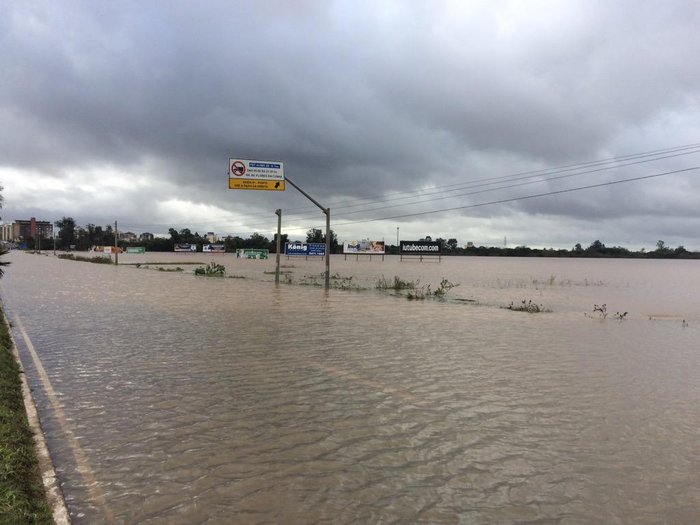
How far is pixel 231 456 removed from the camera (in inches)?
191

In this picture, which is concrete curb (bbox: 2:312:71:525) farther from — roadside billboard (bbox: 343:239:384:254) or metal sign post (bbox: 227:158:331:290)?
roadside billboard (bbox: 343:239:384:254)

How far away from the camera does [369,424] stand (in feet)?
19.3

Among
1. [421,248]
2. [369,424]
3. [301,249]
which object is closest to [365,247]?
[421,248]

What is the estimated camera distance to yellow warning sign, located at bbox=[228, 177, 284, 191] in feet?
90.9

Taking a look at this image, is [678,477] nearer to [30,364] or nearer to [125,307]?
[30,364]

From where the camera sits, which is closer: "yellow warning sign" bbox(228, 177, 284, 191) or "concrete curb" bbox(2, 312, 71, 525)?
"concrete curb" bbox(2, 312, 71, 525)

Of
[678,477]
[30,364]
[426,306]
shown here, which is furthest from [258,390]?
[426,306]

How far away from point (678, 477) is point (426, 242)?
9290cm

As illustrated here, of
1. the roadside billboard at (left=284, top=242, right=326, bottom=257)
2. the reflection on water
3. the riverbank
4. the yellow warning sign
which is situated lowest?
the reflection on water

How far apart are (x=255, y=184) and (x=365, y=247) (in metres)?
75.5

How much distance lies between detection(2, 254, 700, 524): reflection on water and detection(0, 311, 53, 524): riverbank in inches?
10.2

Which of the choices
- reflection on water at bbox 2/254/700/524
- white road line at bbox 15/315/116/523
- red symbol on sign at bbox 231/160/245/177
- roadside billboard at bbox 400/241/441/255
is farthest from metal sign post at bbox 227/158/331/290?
roadside billboard at bbox 400/241/441/255

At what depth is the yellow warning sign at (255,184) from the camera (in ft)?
90.9

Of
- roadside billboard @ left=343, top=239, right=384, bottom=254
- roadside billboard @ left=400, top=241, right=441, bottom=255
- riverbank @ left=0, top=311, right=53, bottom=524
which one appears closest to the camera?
riverbank @ left=0, top=311, right=53, bottom=524
